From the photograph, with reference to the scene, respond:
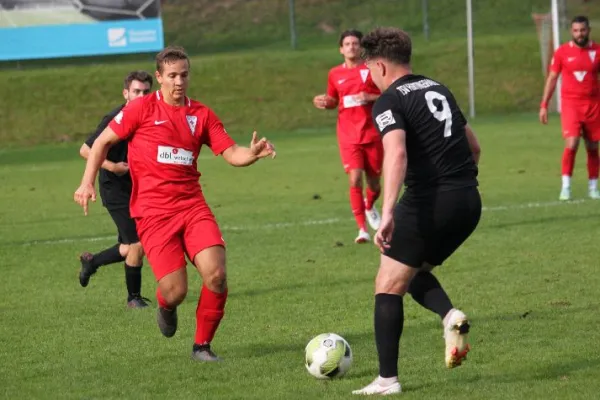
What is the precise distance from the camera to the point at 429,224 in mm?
6402

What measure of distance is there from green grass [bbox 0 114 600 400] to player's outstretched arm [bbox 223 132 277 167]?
1.26 m

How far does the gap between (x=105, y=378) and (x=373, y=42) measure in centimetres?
260

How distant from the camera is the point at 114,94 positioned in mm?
31281

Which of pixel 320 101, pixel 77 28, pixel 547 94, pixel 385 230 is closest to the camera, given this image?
pixel 385 230

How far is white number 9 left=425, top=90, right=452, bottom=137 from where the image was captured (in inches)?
252

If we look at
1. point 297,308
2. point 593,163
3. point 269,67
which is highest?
point 297,308

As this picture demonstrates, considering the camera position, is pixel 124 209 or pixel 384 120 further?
pixel 124 209

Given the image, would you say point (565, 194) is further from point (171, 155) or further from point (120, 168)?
point (171, 155)

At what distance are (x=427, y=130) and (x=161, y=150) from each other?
79.0 inches

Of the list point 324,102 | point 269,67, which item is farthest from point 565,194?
point 269,67

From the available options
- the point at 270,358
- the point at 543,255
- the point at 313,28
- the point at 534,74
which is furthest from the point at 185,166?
the point at 313,28

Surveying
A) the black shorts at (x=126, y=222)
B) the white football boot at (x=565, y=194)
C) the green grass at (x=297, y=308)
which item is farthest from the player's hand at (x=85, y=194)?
the white football boot at (x=565, y=194)

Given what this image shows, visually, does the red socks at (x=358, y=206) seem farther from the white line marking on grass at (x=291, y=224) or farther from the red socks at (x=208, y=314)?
the red socks at (x=208, y=314)

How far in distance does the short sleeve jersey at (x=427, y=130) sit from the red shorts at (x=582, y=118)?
30.8 ft
